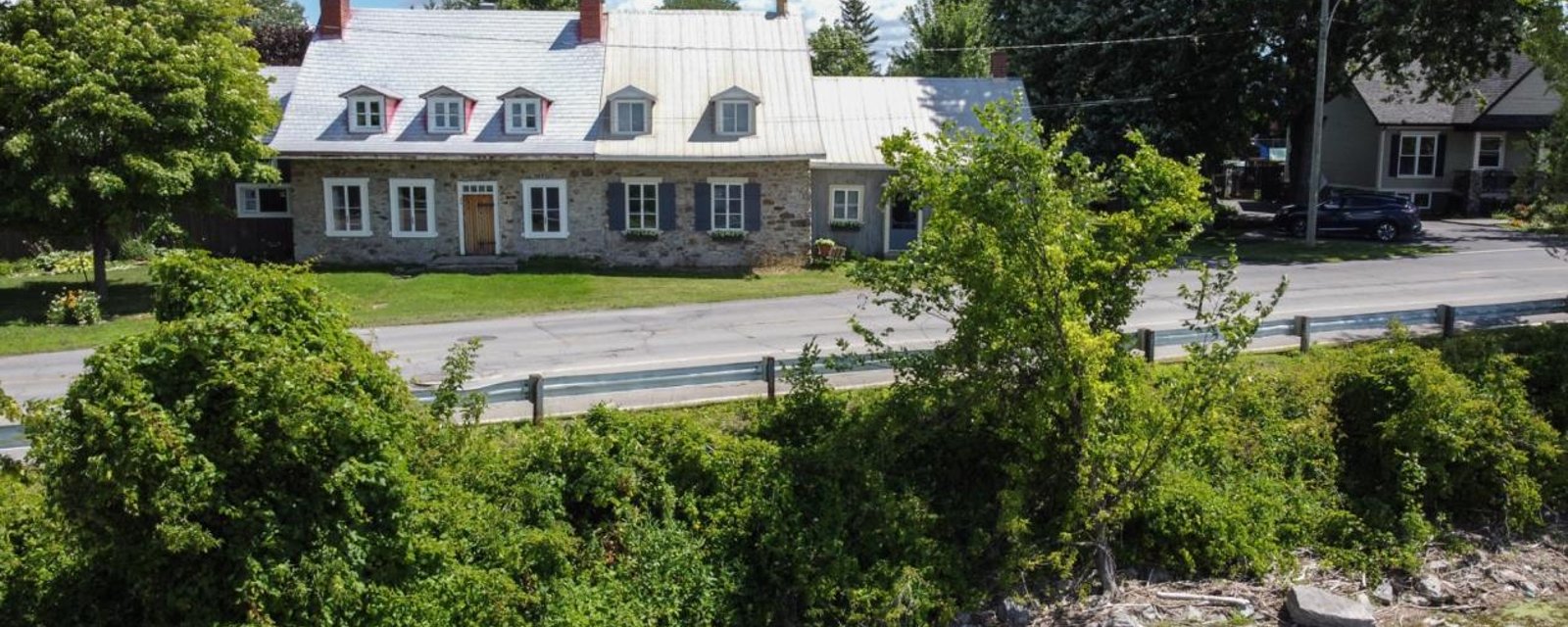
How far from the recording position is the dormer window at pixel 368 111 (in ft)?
97.9

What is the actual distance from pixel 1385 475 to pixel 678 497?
29.8 ft

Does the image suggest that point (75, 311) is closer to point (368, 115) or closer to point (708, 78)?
point (368, 115)

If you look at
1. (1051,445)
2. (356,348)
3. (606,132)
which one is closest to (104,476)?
(356,348)

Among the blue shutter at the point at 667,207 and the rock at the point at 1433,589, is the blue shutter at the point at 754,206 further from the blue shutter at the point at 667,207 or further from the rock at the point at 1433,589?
the rock at the point at 1433,589

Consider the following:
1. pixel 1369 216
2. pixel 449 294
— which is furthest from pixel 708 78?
pixel 1369 216

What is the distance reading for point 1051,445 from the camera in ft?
42.8

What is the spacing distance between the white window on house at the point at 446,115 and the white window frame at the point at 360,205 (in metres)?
2.26

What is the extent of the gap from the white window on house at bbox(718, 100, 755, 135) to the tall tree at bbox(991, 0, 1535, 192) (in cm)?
1077

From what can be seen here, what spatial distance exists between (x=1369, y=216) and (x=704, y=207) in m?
19.7

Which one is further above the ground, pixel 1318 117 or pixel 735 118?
pixel 1318 117

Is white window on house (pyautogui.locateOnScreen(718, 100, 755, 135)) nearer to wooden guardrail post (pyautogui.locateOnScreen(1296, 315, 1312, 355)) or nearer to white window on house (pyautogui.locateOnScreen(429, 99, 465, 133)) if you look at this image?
white window on house (pyautogui.locateOnScreen(429, 99, 465, 133))

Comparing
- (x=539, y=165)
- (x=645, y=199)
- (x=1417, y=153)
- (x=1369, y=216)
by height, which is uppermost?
(x=1417, y=153)

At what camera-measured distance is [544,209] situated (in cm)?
3027

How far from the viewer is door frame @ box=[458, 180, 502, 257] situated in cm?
3008
